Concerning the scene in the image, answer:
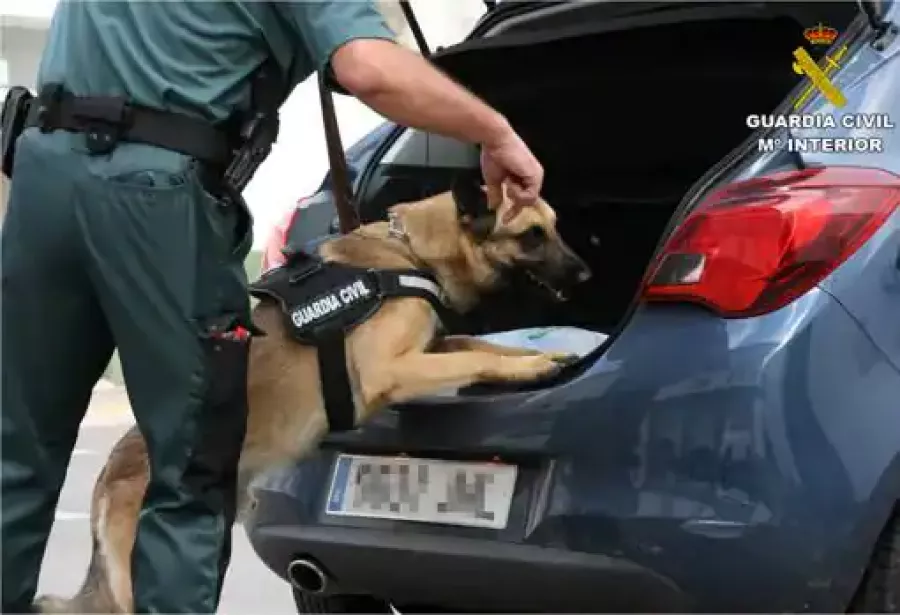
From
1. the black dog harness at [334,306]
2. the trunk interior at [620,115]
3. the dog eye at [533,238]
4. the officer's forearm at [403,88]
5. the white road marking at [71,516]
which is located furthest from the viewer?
the white road marking at [71,516]

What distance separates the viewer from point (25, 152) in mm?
2244

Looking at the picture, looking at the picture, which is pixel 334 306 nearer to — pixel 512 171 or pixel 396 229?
pixel 396 229

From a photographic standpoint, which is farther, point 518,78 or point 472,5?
point 472,5

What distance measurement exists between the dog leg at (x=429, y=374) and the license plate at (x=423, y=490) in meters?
0.14

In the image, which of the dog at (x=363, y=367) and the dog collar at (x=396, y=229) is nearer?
the dog at (x=363, y=367)

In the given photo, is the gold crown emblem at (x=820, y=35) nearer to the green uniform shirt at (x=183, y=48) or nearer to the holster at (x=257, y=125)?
the green uniform shirt at (x=183, y=48)

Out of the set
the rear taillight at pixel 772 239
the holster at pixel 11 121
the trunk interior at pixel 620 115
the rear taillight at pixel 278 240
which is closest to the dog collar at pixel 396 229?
the trunk interior at pixel 620 115

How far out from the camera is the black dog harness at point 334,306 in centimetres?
251

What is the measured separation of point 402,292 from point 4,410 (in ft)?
2.73

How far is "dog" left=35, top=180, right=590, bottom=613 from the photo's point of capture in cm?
253

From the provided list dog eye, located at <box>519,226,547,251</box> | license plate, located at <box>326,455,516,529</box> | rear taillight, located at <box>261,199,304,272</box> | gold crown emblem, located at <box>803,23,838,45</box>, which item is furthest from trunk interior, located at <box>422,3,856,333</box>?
license plate, located at <box>326,455,516,529</box>

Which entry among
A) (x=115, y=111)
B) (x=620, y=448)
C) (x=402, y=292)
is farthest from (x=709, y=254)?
(x=115, y=111)

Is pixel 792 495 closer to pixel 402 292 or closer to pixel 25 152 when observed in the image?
pixel 402 292

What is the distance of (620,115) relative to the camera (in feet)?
12.0
